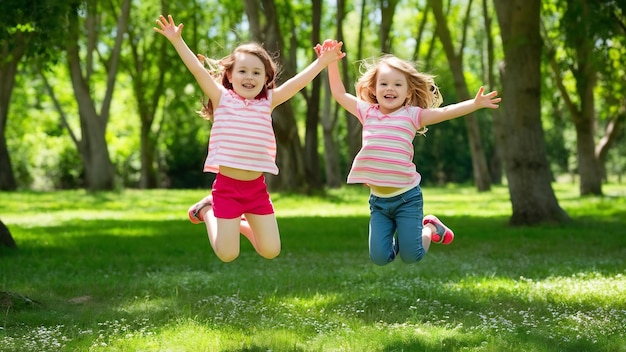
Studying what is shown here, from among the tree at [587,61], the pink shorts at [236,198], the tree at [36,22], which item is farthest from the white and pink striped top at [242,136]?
the tree at [587,61]

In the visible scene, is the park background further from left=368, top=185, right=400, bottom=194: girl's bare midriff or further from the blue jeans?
left=368, top=185, right=400, bottom=194: girl's bare midriff

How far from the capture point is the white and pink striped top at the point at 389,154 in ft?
24.2

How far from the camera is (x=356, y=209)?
73.9 ft

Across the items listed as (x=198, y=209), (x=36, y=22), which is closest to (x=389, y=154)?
(x=198, y=209)

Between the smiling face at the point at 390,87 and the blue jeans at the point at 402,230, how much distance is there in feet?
2.50

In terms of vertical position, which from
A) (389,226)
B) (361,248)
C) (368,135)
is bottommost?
(361,248)

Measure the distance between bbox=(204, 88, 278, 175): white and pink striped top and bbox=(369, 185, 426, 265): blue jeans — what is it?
3.50 ft

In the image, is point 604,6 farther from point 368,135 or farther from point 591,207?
point 368,135

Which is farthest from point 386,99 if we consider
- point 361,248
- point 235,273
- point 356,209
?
point 356,209

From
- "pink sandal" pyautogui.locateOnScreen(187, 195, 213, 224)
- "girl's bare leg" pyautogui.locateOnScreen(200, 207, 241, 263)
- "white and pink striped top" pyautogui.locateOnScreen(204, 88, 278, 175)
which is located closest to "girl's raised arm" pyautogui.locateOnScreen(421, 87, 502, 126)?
"white and pink striped top" pyautogui.locateOnScreen(204, 88, 278, 175)

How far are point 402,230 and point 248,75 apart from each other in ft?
6.02

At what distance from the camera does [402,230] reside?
753cm

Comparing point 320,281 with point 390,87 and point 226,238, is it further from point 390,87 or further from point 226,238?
point 390,87

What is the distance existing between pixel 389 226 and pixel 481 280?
2942 millimetres
